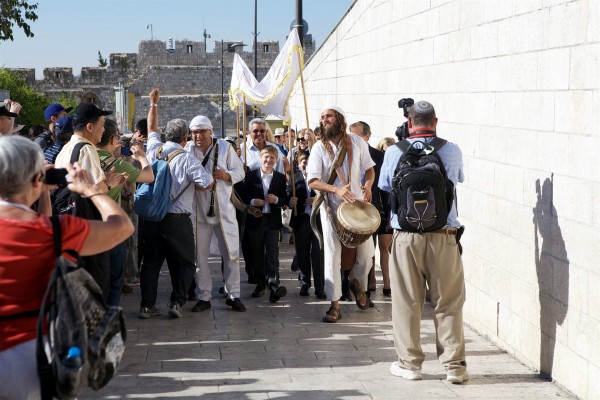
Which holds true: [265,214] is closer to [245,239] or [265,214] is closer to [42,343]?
[245,239]

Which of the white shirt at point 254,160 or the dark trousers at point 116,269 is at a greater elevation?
the white shirt at point 254,160

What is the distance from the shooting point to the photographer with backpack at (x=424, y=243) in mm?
6453

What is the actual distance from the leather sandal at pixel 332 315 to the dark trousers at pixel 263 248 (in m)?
1.36

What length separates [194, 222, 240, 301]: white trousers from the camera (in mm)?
9234

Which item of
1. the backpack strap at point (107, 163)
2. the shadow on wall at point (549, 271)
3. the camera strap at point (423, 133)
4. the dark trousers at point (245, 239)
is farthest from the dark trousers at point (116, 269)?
the shadow on wall at point (549, 271)

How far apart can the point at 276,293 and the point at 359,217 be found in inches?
70.4

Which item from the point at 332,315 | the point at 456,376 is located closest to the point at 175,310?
the point at 332,315

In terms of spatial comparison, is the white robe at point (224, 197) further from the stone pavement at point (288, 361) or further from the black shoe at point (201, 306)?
the stone pavement at point (288, 361)

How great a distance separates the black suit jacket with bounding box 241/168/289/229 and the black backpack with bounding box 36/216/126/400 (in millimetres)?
6330

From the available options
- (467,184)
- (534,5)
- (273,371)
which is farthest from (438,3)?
(273,371)

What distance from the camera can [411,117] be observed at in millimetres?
6750

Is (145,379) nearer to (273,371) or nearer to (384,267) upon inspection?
(273,371)

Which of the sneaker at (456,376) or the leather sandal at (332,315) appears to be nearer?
the sneaker at (456,376)

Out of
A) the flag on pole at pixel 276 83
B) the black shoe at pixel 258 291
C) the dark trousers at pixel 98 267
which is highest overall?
the flag on pole at pixel 276 83
